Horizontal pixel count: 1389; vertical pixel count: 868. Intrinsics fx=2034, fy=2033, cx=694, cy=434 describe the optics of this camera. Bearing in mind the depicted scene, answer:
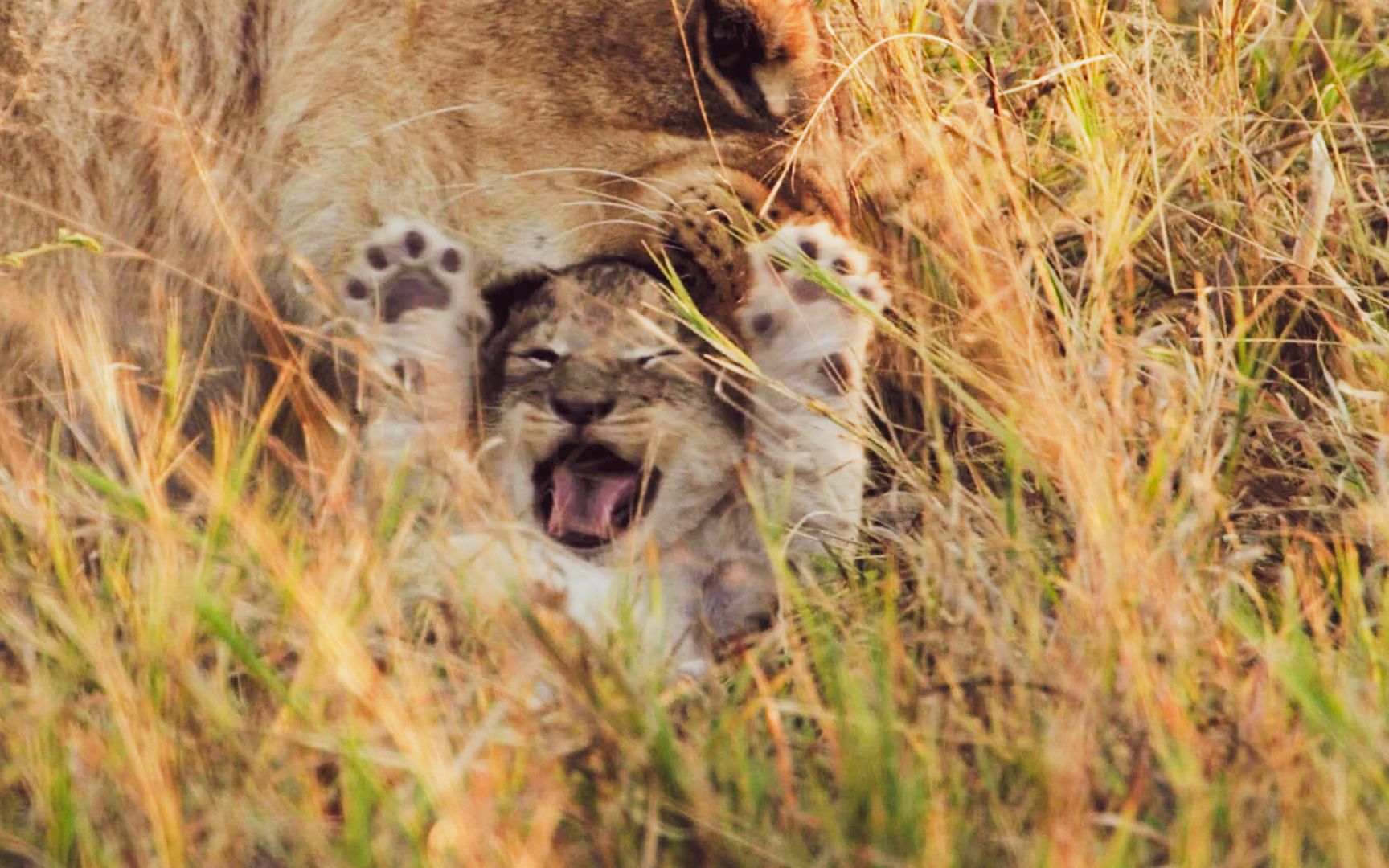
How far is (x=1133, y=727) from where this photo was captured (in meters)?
2.03

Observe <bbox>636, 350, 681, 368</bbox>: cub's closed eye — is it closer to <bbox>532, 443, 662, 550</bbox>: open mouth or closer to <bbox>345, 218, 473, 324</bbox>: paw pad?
<bbox>532, 443, 662, 550</bbox>: open mouth

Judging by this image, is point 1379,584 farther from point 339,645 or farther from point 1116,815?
point 339,645

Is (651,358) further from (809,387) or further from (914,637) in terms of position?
(914,637)

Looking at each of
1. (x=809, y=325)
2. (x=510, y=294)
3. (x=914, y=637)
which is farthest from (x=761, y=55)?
(x=914, y=637)

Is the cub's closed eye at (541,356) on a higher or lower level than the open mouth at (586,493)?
higher

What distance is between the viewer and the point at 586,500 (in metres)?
3.14

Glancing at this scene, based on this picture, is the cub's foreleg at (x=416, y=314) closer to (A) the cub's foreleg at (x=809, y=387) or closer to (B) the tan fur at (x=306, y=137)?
(B) the tan fur at (x=306, y=137)

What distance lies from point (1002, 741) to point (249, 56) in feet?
5.26

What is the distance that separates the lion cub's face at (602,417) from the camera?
3086 mm

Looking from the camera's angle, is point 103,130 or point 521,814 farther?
point 103,130

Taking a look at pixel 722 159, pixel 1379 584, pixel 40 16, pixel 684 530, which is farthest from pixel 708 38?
pixel 1379 584

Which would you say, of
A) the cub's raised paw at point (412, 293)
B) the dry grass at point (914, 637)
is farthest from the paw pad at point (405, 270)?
the dry grass at point (914, 637)

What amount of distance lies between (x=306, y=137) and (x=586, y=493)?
68 cm

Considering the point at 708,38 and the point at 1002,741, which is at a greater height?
the point at 708,38
